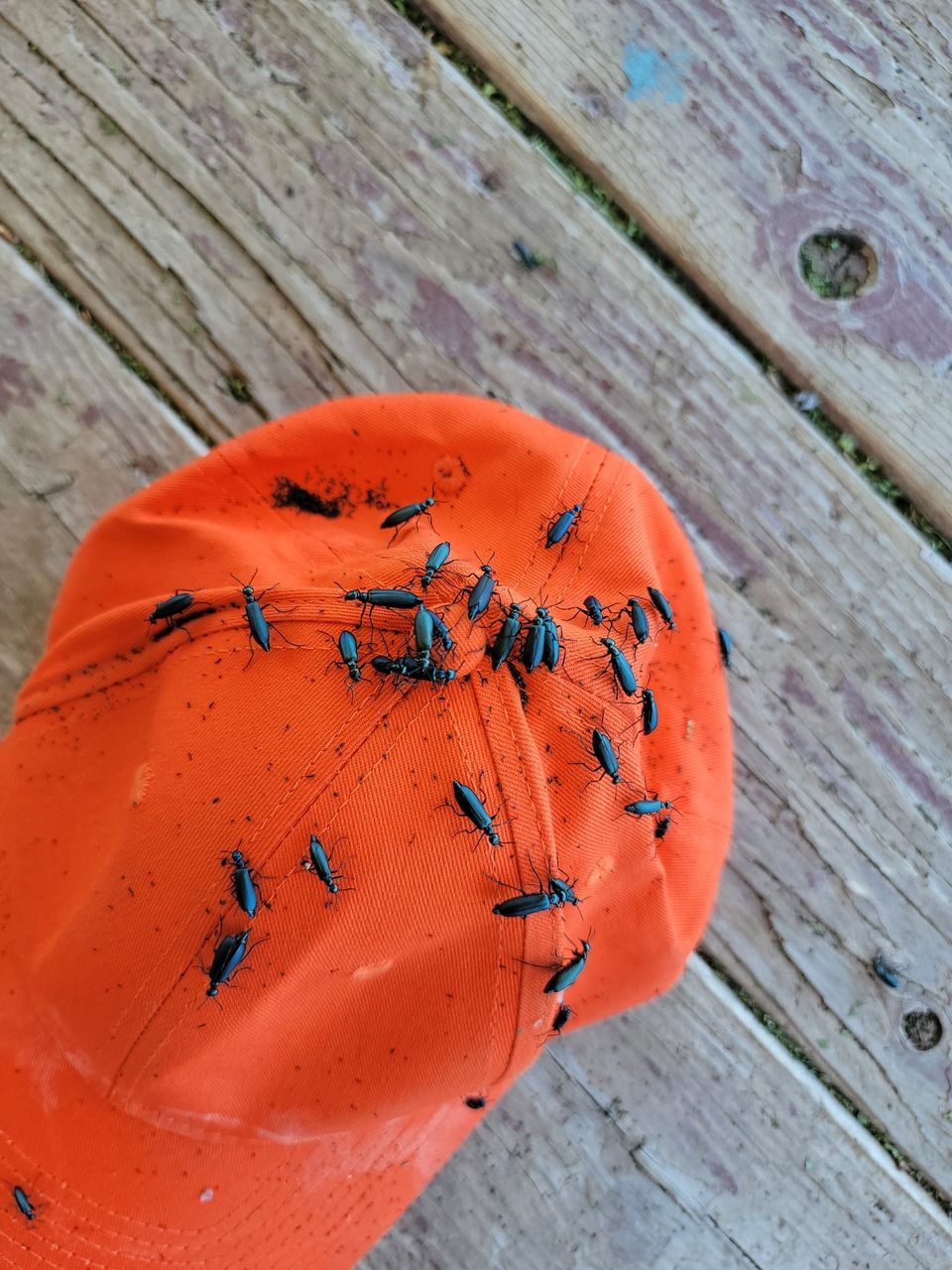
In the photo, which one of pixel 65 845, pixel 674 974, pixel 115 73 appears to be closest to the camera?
pixel 65 845

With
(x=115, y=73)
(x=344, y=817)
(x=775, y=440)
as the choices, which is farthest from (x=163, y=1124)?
(x=115, y=73)

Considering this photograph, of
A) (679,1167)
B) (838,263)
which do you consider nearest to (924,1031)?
(679,1167)

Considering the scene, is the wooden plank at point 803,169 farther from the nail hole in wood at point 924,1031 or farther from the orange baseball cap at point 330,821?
the nail hole in wood at point 924,1031

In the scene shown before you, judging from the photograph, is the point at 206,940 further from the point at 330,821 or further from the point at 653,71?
the point at 653,71

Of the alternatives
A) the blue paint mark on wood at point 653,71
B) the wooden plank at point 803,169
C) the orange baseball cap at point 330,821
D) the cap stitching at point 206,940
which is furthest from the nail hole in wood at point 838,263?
the cap stitching at point 206,940

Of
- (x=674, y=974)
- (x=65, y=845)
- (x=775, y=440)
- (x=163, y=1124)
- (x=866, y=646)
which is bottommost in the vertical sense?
(x=163, y=1124)

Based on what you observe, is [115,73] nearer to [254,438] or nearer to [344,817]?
[254,438]

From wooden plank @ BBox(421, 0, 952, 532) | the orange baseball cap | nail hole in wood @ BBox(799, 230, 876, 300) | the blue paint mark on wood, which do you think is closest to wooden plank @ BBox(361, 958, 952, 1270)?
the orange baseball cap
